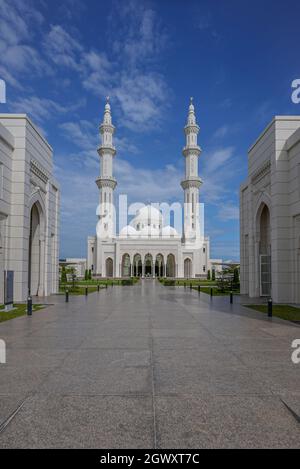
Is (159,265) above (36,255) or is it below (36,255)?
below

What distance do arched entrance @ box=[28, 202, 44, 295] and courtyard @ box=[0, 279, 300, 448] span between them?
13256 millimetres

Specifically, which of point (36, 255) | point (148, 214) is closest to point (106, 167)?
point (148, 214)

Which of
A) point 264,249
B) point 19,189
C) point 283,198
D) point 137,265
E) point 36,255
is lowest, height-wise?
point 137,265

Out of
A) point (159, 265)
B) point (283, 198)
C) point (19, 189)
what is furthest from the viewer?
point (159, 265)

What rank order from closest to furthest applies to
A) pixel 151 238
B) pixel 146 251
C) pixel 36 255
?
pixel 36 255, pixel 146 251, pixel 151 238

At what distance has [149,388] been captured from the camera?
16.2ft

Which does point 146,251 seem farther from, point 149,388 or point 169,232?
point 149,388

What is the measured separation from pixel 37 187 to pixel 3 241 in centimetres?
461

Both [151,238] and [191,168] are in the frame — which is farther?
[151,238]

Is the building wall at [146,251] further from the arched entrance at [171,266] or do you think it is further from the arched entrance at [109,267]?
the arched entrance at [171,266]

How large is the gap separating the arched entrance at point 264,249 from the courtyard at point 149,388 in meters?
12.0

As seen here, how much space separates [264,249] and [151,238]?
39.2 metres

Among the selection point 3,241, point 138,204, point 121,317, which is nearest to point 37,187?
point 3,241
